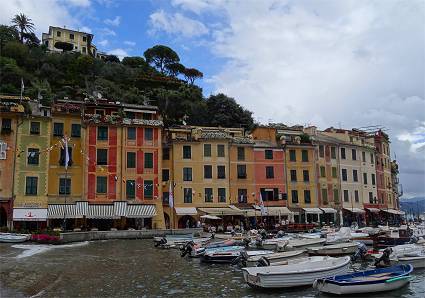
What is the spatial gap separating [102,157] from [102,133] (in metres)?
2.79

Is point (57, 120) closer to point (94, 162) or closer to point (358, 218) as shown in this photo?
point (94, 162)

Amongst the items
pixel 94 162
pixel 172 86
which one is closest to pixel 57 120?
pixel 94 162

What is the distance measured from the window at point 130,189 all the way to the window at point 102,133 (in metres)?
5.75

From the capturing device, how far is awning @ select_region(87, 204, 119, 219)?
160 ft

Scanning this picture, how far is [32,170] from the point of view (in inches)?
1897

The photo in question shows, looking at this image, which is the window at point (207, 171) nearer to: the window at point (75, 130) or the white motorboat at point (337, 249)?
the window at point (75, 130)

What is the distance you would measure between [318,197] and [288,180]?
498 cm

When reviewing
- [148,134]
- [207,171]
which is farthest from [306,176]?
[148,134]

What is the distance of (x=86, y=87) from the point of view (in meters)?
91.8

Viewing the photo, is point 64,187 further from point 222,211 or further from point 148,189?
point 222,211

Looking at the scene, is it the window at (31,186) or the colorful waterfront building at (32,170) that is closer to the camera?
the colorful waterfront building at (32,170)

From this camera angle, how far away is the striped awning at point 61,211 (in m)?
47.4

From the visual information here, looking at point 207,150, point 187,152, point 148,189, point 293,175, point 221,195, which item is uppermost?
point 207,150

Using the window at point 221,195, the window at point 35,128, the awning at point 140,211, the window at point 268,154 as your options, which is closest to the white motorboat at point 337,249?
the awning at point 140,211
